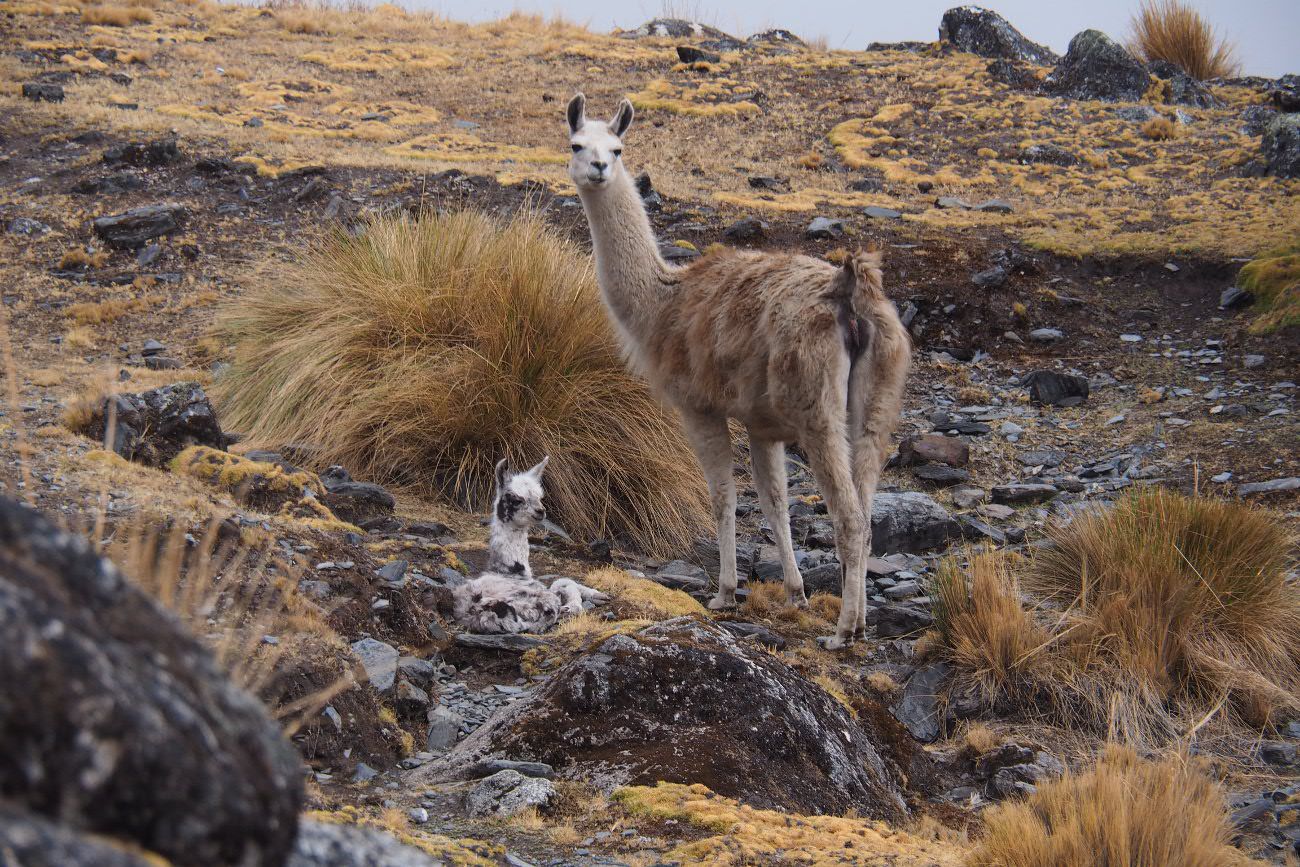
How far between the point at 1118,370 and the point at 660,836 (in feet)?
32.9

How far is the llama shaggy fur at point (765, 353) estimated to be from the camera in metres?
6.69

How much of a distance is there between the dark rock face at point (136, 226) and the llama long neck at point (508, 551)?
31.9ft

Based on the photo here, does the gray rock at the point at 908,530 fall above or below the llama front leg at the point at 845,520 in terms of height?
below

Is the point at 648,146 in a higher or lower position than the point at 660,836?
higher

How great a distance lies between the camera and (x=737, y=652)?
4.68m

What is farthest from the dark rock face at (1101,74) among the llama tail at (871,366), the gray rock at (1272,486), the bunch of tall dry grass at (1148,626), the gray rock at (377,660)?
the gray rock at (377,660)

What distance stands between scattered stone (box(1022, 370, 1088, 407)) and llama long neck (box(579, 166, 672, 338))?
5.29 meters

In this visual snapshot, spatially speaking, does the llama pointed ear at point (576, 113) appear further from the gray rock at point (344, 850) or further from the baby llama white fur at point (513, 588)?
the gray rock at point (344, 850)

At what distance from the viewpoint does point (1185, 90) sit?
72.9 feet

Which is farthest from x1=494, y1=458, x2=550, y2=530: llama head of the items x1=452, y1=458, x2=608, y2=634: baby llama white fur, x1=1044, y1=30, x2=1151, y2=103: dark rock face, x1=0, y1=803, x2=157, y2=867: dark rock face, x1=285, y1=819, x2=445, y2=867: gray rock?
x1=1044, y1=30, x2=1151, y2=103: dark rock face

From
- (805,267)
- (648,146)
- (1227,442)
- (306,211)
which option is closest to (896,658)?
(805,267)

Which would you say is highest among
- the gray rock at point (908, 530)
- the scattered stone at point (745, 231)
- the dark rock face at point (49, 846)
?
the scattered stone at point (745, 231)

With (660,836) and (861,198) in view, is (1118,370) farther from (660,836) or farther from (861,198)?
(660,836)

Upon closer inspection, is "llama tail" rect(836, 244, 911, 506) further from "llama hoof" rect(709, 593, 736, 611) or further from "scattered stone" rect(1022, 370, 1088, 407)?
"scattered stone" rect(1022, 370, 1088, 407)
